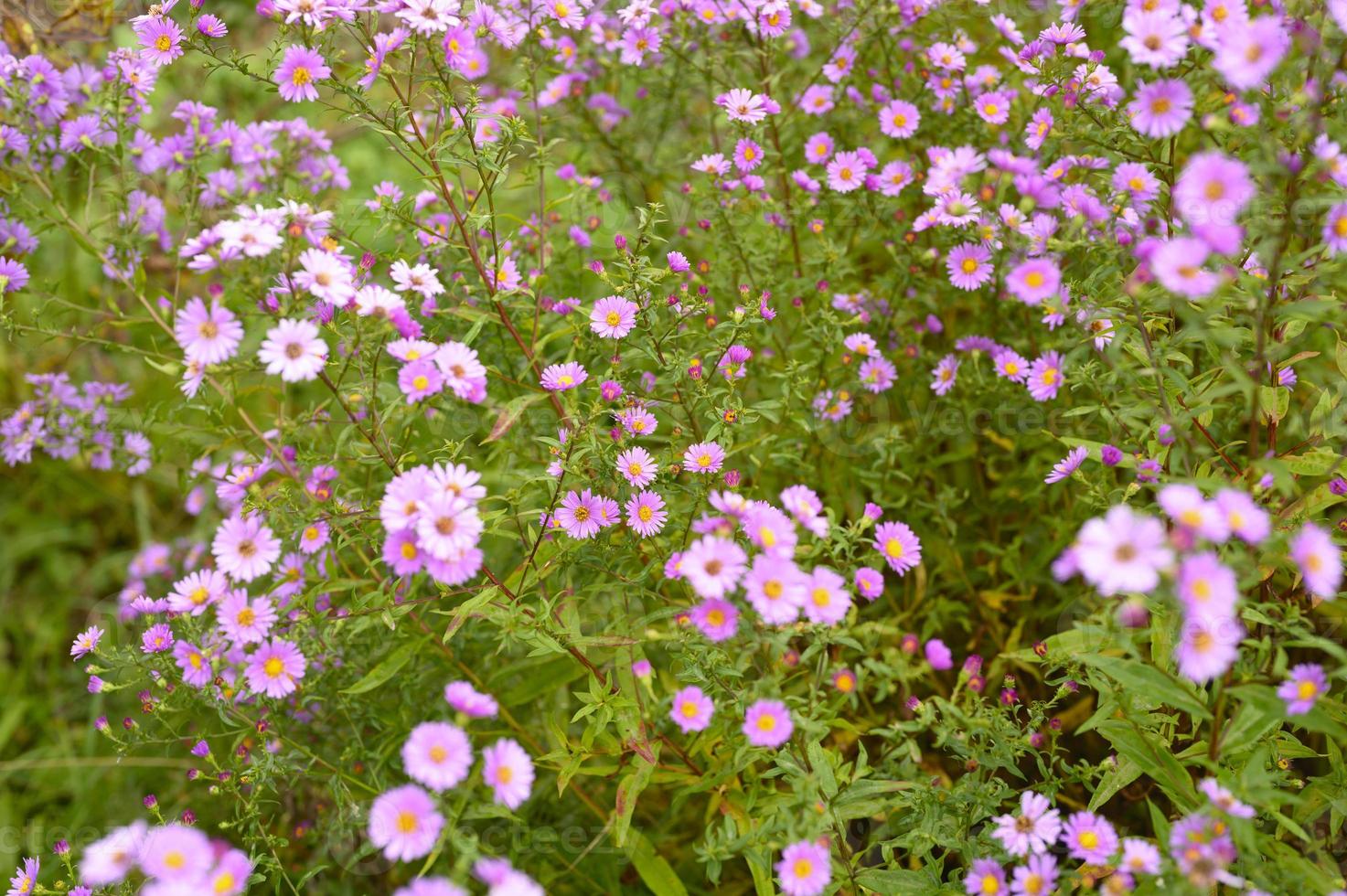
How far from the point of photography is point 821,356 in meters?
2.99

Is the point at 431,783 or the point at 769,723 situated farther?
the point at 769,723

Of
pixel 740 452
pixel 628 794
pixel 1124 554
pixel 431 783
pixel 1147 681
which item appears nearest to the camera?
pixel 1124 554

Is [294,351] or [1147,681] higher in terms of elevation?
[294,351]

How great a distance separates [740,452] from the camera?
278cm

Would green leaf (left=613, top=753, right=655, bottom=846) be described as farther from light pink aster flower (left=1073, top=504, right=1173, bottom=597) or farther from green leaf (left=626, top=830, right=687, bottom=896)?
light pink aster flower (left=1073, top=504, right=1173, bottom=597)

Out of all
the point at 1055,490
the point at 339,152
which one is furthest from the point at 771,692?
the point at 339,152

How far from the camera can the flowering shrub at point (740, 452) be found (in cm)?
178

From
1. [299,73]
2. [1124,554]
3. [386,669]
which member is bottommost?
[386,669]

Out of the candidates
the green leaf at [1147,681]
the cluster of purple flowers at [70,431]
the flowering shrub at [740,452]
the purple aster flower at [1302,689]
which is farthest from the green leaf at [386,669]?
the purple aster flower at [1302,689]

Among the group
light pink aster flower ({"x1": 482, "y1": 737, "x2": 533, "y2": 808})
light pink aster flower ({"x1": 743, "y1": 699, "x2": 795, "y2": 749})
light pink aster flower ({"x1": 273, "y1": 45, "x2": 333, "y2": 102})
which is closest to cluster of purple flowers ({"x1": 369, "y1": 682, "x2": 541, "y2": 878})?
light pink aster flower ({"x1": 482, "y1": 737, "x2": 533, "y2": 808})

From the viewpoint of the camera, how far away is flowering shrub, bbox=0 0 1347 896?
178cm

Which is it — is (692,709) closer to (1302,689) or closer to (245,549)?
(1302,689)

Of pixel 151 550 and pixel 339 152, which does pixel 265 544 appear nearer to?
pixel 151 550

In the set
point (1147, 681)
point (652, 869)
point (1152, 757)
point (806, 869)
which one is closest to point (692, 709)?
point (806, 869)
